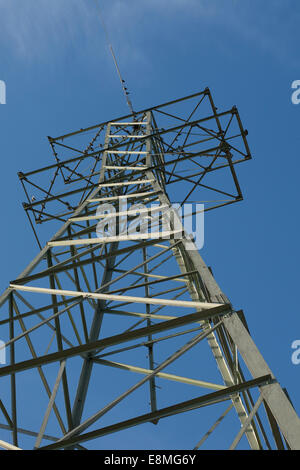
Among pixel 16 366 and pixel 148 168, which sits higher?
pixel 148 168

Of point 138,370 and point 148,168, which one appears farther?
point 148,168

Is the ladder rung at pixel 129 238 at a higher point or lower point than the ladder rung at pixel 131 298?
higher

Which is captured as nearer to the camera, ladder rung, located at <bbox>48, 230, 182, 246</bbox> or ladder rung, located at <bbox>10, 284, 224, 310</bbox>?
ladder rung, located at <bbox>10, 284, 224, 310</bbox>

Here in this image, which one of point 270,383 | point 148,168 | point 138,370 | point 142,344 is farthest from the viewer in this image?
point 148,168

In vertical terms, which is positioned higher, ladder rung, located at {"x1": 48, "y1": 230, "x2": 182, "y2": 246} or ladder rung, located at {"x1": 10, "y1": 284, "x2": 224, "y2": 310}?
ladder rung, located at {"x1": 48, "y1": 230, "x2": 182, "y2": 246}

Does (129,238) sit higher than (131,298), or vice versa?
(129,238)

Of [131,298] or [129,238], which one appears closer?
[131,298]

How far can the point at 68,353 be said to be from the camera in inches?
210

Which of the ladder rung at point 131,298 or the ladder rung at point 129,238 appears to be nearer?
the ladder rung at point 131,298
